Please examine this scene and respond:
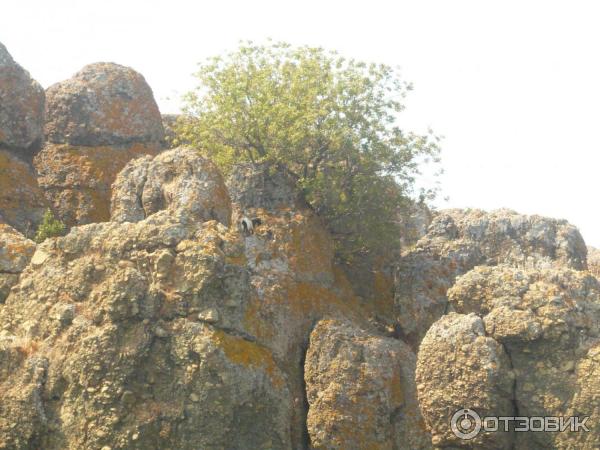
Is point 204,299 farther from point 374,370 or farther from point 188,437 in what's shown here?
point 374,370

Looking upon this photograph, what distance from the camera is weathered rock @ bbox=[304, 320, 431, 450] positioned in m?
21.5

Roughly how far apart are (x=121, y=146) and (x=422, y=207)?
11673 millimetres

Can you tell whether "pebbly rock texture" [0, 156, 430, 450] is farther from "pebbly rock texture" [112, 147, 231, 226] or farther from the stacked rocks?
the stacked rocks

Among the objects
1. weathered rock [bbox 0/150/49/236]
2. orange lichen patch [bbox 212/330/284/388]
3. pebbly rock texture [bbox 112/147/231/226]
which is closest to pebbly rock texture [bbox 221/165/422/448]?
orange lichen patch [bbox 212/330/284/388]

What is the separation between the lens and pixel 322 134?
98.7 feet

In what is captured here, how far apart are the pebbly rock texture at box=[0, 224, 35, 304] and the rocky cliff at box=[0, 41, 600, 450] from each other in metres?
0.04

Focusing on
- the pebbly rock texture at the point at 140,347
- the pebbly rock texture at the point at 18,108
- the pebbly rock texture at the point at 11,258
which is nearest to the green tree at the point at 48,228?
the pebbly rock texture at the point at 18,108

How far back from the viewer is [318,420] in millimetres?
21656

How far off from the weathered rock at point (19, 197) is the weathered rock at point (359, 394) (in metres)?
11.3

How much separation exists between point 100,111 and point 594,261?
78.6ft

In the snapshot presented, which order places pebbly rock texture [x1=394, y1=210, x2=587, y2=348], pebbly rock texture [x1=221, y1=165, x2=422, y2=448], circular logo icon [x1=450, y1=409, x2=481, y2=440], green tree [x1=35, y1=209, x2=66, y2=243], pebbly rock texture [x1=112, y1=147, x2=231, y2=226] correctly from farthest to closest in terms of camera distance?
1. pebbly rock texture [x1=394, y1=210, x2=587, y2=348]
2. green tree [x1=35, y1=209, x2=66, y2=243]
3. pebbly rock texture [x1=112, y1=147, x2=231, y2=226]
4. pebbly rock texture [x1=221, y1=165, x2=422, y2=448]
5. circular logo icon [x1=450, y1=409, x2=481, y2=440]

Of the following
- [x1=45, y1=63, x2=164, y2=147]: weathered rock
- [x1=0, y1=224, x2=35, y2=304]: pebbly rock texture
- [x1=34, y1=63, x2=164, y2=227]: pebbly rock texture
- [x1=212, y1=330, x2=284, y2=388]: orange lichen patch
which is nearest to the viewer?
[x1=212, y1=330, x2=284, y2=388]: orange lichen patch

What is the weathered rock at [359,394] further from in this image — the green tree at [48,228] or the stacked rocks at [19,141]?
the stacked rocks at [19,141]

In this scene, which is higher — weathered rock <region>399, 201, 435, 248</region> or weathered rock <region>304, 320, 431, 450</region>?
weathered rock <region>399, 201, 435, 248</region>
